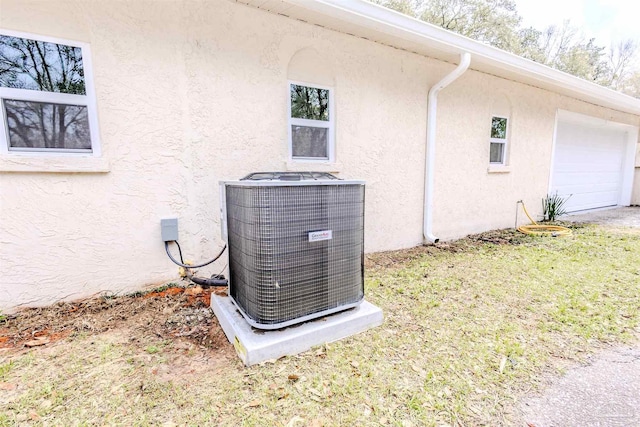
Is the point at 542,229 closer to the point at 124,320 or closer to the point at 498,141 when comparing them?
the point at 498,141

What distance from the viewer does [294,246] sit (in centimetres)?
212

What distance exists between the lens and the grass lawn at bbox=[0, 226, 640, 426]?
164 centimetres

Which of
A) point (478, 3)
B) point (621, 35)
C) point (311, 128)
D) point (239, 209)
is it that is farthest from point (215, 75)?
point (621, 35)

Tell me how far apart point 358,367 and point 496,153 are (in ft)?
18.8

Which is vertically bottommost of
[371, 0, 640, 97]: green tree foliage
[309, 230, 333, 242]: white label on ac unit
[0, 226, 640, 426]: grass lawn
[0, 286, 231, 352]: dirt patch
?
[0, 226, 640, 426]: grass lawn

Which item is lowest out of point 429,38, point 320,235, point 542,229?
point 542,229

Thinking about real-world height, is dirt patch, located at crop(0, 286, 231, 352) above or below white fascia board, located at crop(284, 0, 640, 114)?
below

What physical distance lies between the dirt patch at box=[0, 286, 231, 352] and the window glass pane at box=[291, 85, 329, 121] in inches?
96.9

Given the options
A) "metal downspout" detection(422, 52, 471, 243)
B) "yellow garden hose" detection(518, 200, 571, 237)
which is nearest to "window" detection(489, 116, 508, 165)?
"yellow garden hose" detection(518, 200, 571, 237)

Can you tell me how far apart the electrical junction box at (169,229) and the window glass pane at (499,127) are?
233 inches

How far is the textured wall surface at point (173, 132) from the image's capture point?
8.59ft

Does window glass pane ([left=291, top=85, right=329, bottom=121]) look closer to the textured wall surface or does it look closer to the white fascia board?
the textured wall surface

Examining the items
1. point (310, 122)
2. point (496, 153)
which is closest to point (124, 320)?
point (310, 122)

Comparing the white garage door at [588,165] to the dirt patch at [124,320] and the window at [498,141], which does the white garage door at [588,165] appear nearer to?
the window at [498,141]
